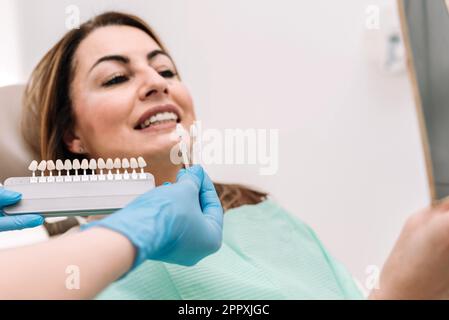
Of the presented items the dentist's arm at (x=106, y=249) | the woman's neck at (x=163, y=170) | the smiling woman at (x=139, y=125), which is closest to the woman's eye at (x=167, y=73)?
the smiling woman at (x=139, y=125)

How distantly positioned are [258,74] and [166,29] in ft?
1.03

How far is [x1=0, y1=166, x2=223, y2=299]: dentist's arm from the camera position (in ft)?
1.94

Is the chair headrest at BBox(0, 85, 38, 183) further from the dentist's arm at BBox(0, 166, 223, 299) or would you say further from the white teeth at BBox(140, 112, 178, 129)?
the dentist's arm at BBox(0, 166, 223, 299)

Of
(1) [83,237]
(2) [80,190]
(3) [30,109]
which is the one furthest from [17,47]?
(1) [83,237]

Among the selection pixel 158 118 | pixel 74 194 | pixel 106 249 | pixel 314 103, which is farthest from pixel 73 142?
pixel 314 103

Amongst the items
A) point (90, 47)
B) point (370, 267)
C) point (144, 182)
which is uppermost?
point (90, 47)

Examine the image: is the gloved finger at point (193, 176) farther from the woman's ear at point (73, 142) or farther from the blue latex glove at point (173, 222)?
the woman's ear at point (73, 142)

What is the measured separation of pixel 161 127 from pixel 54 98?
0.93 feet

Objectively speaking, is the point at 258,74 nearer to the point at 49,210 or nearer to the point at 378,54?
the point at 378,54

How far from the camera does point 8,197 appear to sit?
84cm

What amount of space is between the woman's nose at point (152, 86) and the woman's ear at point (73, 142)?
0.20m

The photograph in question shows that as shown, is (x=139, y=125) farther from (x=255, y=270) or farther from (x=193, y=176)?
(x=255, y=270)

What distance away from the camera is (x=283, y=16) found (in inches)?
59.9

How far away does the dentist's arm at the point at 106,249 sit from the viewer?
1.94 ft
